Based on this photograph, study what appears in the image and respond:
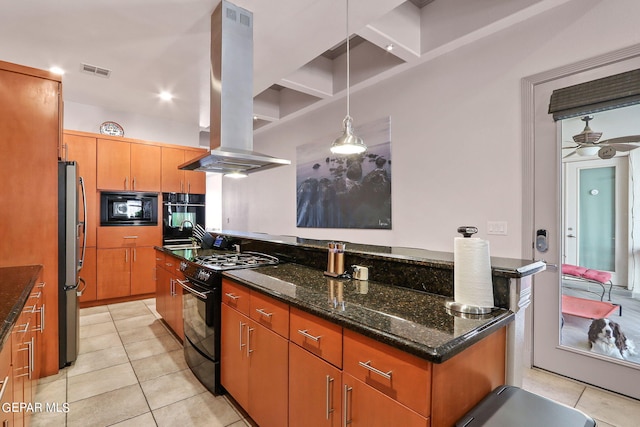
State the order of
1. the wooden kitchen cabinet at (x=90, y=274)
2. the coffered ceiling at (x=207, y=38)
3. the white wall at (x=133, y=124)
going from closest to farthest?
the coffered ceiling at (x=207, y=38) → the wooden kitchen cabinet at (x=90, y=274) → the white wall at (x=133, y=124)

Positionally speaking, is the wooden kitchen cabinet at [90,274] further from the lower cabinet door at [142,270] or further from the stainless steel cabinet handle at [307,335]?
the stainless steel cabinet handle at [307,335]

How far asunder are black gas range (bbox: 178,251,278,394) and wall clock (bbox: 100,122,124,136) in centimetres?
341

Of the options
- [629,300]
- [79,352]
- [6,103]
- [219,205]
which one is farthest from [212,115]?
[219,205]

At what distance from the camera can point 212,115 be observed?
8.76ft

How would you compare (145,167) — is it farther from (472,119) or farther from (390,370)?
(390,370)

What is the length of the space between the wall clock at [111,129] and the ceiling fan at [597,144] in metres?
5.63

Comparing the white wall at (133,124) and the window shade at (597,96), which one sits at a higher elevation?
the white wall at (133,124)

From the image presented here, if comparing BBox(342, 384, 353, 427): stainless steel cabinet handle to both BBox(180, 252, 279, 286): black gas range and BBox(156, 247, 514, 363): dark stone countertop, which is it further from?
BBox(180, 252, 279, 286): black gas range

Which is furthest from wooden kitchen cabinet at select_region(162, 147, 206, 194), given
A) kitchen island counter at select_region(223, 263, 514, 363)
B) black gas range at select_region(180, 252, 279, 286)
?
kitchen island counter at select_region(223, 263, 514, 363)

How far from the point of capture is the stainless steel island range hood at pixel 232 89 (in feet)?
8.08

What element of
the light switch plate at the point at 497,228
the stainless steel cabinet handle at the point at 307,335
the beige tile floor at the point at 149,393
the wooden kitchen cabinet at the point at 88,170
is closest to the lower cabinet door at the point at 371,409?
the stainless steel cabinet handle at the point at 307,335

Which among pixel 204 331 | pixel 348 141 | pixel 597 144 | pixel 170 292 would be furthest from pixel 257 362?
pixel 597 144

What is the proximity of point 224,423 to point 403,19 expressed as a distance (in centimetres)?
359

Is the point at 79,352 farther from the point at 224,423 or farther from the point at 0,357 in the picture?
the point at 0,357
